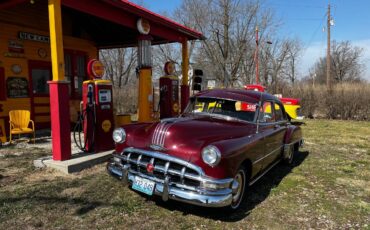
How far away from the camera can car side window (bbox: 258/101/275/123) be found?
5.21 metres

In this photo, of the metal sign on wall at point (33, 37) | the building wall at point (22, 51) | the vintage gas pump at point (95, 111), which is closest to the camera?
the vintage gas pump at point (95, 111)

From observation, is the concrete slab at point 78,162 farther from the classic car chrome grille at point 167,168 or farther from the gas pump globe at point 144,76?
the gas pump globe at point 144,76

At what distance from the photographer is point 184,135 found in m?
4.07

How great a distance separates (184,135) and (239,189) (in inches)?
42.9

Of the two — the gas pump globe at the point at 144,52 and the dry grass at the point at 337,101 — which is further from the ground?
the gas pump globe at the point at 144,52

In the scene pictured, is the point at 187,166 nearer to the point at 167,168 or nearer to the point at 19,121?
the point at 167,168

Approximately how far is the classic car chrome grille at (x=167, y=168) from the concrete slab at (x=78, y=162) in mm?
1995

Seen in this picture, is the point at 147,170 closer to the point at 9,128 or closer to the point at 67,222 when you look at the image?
the point at 67,222

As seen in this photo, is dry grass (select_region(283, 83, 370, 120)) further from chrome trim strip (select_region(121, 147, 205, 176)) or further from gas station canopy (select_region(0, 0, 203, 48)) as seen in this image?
chrome trim strip (select_region(121, 147, 205, 176))

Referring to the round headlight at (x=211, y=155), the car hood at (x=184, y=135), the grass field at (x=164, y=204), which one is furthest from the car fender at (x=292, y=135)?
the round headlight at (x=211, y=155)

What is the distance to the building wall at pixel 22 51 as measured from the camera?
353 inches

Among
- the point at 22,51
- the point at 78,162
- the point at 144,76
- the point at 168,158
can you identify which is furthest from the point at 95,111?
the point at 22,51

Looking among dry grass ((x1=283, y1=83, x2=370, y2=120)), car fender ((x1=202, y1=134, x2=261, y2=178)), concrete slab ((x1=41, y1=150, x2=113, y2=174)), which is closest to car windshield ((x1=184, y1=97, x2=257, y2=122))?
car fender ((x1=202, y1=134, x2=261, y2=178))

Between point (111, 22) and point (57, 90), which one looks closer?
point (57, 90)
